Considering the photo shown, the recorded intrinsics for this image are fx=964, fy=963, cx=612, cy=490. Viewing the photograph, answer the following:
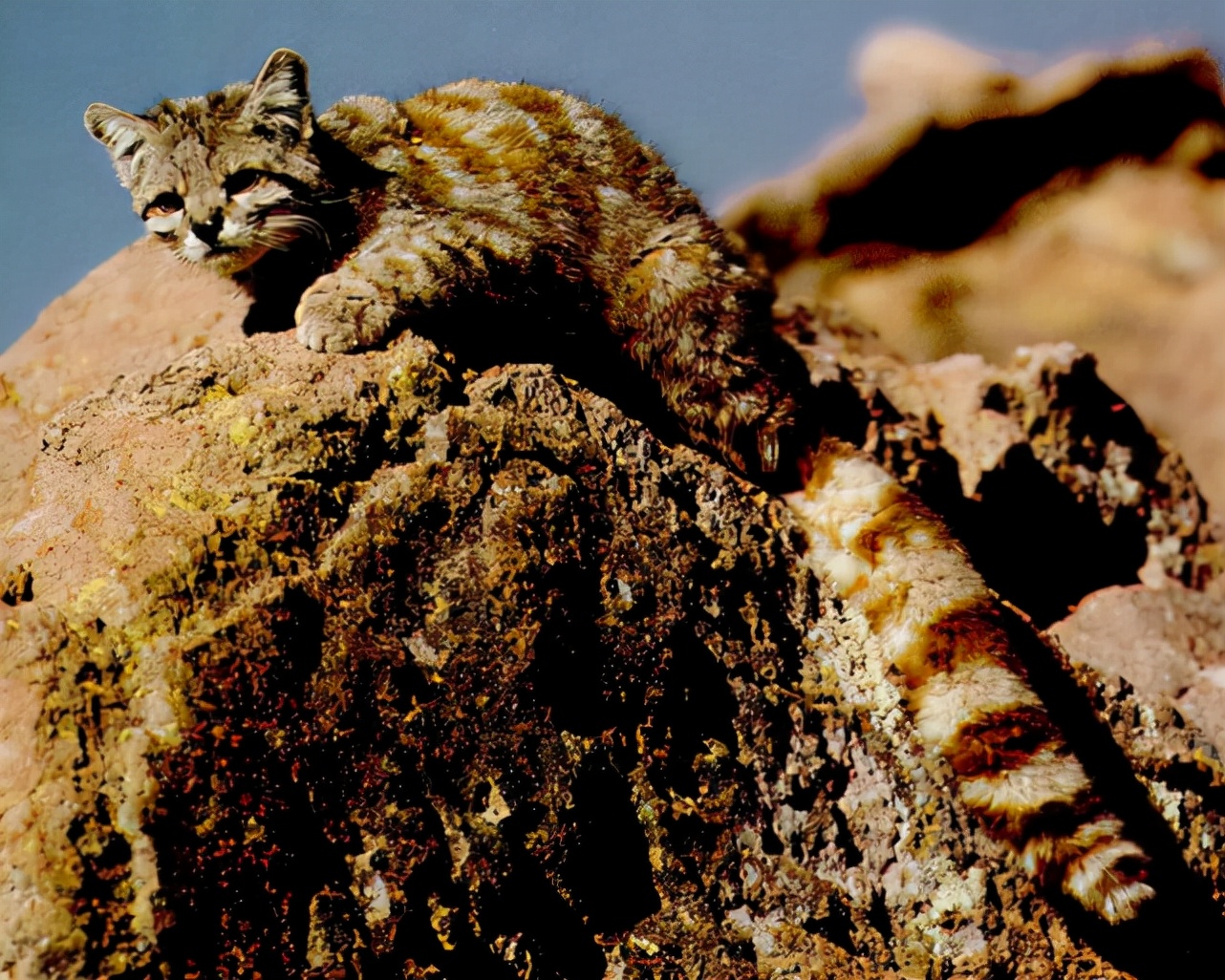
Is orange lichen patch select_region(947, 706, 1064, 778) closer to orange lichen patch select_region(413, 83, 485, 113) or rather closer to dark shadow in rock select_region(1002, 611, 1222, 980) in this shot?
dark shadow in rock select_region(1002, 611, 1222, 980)

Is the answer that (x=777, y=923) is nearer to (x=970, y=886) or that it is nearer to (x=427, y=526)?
(x=970, y=886)

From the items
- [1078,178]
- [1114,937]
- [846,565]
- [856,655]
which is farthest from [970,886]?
[1078,178]

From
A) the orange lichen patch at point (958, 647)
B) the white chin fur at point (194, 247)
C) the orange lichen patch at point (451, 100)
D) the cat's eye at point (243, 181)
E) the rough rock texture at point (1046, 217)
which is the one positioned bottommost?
the orange lichen patch at point (958, 647)

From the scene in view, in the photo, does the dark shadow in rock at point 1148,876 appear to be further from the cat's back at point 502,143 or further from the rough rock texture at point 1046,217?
the rough rock texture at point 1046,217

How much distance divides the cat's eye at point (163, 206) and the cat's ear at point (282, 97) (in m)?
Answer: 0.33

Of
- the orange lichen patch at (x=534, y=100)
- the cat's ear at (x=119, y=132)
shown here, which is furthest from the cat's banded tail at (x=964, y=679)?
the cat's ear at (x=119, y=132)

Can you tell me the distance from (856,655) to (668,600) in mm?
551

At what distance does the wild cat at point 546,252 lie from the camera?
8.39 ft

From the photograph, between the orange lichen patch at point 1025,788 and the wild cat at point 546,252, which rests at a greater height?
the wild cat at point 546,252

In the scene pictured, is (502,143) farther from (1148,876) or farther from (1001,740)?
(1148,876)

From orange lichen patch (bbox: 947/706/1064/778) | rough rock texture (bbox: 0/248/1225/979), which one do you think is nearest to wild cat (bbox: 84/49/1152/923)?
orange lichen patch (bbox: 947/706/1064/778)

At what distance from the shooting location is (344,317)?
2539mm

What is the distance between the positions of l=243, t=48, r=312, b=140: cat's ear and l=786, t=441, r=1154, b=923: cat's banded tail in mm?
1933

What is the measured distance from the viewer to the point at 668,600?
7.64ft
